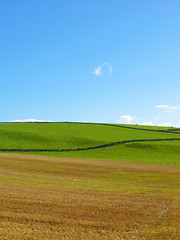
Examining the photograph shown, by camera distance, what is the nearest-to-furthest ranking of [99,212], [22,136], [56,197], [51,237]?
[51,237] < [99,212] < [56,197] < [22,136]

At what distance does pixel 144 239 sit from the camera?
33.8 feet

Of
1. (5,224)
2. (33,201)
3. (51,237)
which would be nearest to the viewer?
(51,237)

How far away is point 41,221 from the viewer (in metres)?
11.9

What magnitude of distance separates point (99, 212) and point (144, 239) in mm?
3577

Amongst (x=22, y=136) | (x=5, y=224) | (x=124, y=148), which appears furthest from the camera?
(x=22, y=136)

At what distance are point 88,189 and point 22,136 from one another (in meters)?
54.2

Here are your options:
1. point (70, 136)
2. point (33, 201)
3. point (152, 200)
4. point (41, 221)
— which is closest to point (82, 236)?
point (41, 221)

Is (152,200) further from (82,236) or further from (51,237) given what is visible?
(51,237)

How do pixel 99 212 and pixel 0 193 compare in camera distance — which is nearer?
pixel 99 212

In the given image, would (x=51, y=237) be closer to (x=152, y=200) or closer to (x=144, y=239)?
(x=144, y=239)

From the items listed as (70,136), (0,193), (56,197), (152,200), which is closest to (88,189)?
(56,197)

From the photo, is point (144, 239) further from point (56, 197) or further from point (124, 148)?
point (124, 148)

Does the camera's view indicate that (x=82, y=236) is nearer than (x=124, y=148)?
Yes

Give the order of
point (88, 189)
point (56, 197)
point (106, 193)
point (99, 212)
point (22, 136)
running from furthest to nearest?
point (22, 136)
point (88, 189)
point (106, 193)
point (56, 197)
point (99, 212)
